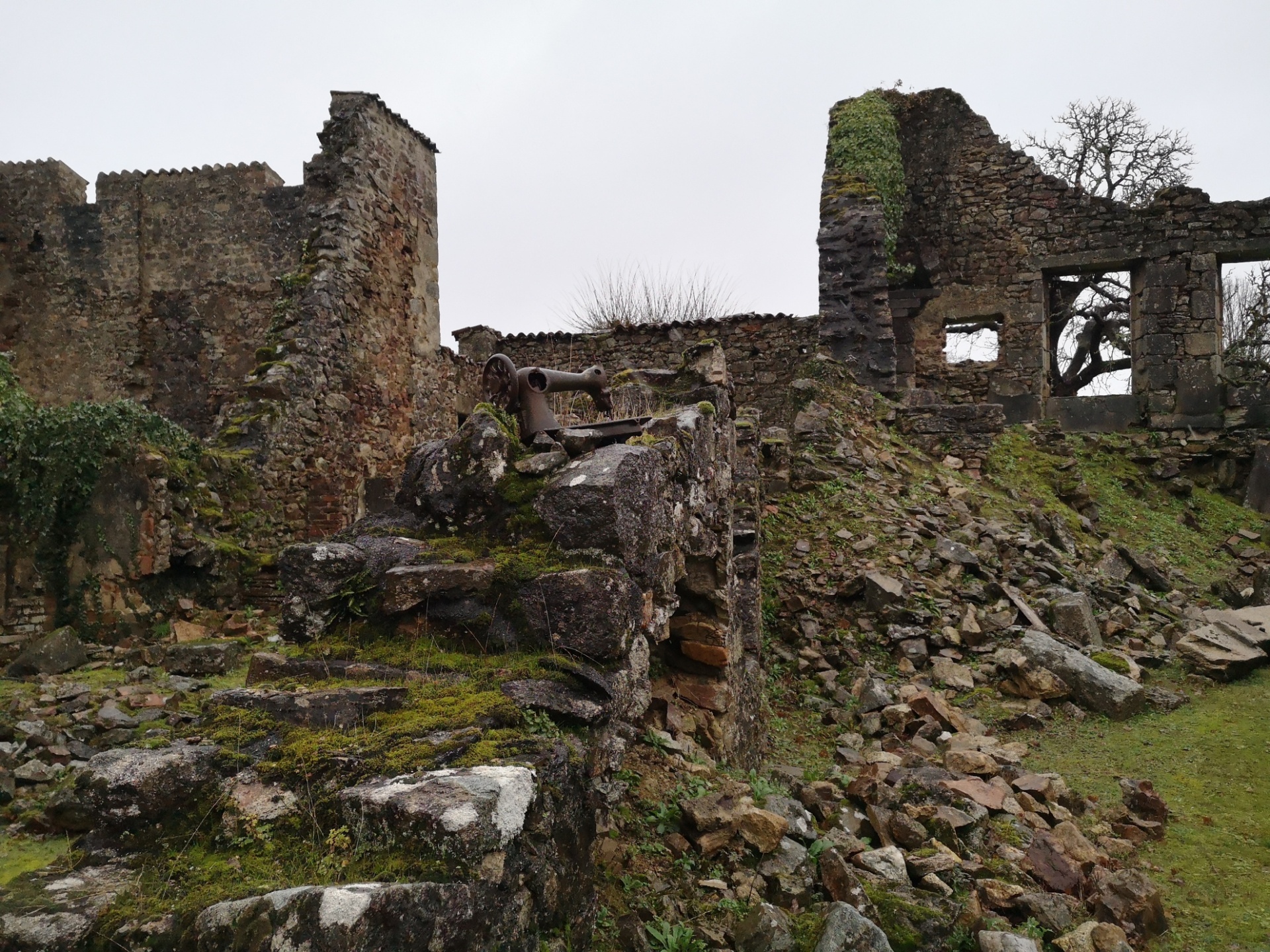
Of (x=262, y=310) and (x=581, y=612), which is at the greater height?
(x=262, y=310)

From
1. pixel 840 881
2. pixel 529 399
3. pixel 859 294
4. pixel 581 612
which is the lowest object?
pixel 840 881

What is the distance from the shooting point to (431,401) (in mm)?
12414

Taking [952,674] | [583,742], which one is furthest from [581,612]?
[952,674]

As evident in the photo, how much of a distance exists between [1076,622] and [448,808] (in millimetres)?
7854

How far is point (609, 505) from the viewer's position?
130 inches

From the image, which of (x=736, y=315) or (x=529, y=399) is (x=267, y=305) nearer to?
(x=736, y=315)

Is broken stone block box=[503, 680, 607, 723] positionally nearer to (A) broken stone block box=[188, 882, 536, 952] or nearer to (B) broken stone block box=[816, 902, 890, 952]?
(A) broken stone block box=[188, 882, 536, 952]

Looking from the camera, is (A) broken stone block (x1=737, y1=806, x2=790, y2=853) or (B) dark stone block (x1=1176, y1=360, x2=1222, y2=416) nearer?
(A) broken stone block (x1=737, y1=806, x2=790, y2=853)

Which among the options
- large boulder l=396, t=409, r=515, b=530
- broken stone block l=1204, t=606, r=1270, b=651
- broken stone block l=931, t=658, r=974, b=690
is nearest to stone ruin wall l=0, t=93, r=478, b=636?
large boulder l=396, t=409, r=515, b=530

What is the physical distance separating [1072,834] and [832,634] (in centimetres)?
361

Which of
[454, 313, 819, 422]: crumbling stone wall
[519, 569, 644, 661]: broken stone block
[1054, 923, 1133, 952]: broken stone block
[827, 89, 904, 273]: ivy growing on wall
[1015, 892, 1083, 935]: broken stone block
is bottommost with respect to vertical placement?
[1054, 923, 1133, 952]: broken stone block

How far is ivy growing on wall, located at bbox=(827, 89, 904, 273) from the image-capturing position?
47.5 ft

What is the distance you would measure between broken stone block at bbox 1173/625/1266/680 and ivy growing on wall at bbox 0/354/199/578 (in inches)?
387

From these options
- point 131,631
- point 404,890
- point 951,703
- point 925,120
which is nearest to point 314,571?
point 404,890
